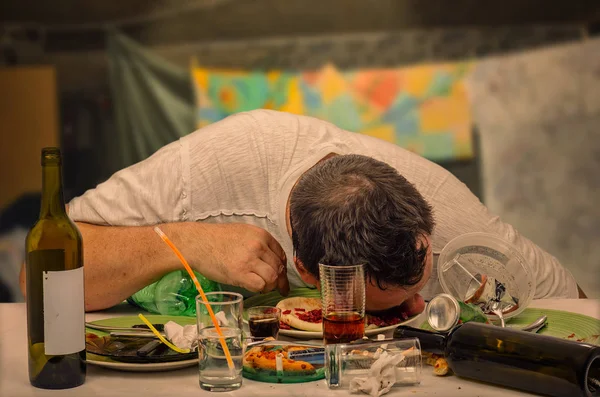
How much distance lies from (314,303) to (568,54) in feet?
8.20

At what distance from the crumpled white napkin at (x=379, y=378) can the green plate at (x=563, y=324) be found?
25cm

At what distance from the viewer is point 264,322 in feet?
3.95

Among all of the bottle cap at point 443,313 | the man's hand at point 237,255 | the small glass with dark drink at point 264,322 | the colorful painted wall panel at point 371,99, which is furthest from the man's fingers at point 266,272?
the colorful painted wall panel at point 371,99

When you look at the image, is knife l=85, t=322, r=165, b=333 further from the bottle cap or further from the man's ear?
the bottle cap

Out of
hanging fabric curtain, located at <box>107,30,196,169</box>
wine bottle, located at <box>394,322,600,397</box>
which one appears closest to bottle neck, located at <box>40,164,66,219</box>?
wine bottle, located at <box>394,322,600,397</box>

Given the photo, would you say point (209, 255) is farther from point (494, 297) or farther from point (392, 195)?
point (494, 297)

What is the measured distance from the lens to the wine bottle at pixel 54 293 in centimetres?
102

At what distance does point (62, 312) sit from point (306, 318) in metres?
0.44

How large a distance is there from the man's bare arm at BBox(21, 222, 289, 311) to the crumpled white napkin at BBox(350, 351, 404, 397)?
44 cm

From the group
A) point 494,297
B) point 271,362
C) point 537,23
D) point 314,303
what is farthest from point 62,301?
point 537,23

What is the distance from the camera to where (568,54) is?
11.3 ft

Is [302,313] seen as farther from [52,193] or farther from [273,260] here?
[52,193]

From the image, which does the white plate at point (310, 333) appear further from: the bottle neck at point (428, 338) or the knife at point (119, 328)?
the knife at point (119, 328)

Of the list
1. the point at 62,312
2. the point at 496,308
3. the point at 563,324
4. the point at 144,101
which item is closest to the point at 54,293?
the point at 62,312
